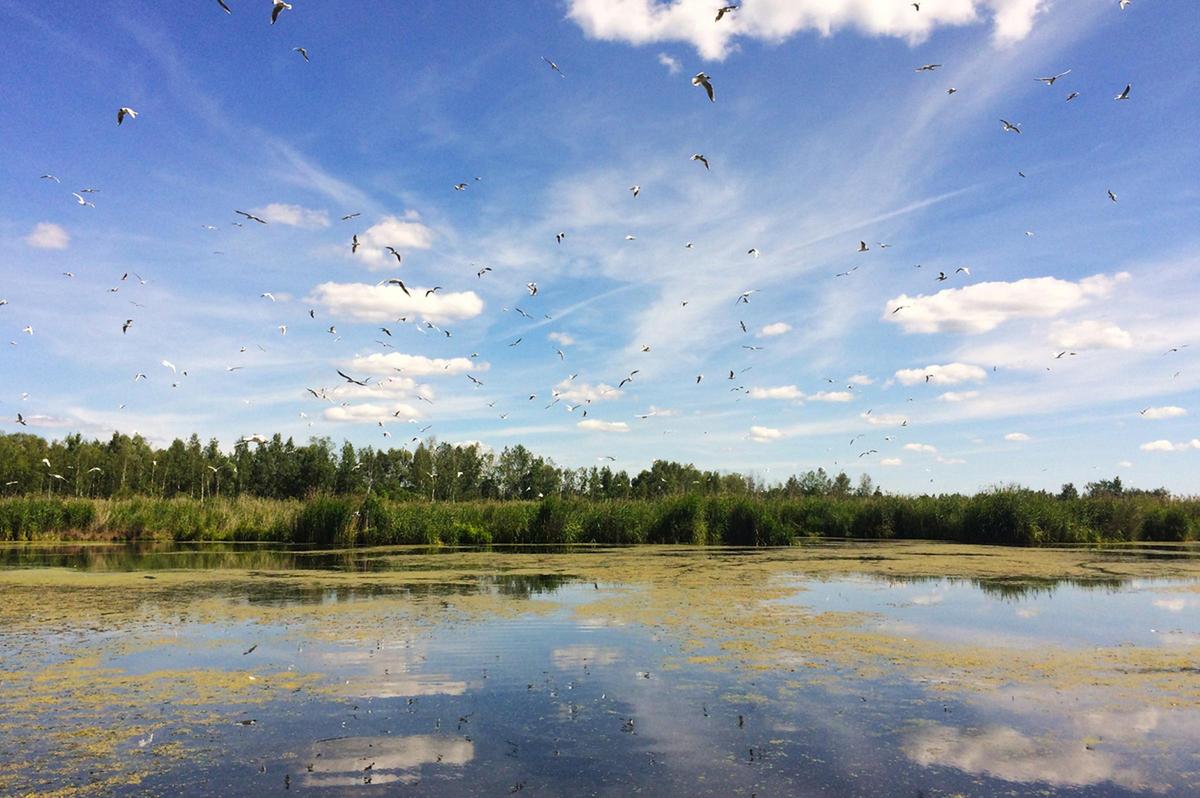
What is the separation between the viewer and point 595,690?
742 cm

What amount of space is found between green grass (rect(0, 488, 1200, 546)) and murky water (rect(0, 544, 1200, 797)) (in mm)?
14775

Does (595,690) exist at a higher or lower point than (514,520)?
lower

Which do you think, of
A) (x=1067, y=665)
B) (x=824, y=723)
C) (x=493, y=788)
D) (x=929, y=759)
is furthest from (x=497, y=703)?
(x=1067, y=665)

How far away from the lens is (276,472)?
86125mm

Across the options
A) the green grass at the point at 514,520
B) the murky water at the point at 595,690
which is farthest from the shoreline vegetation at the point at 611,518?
the murky water at the point at 595,690

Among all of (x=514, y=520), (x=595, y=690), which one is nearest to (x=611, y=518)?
(x=514, y=520)

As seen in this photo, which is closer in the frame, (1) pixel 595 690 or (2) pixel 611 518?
(1) pixel 595 690

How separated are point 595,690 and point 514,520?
78.9ft

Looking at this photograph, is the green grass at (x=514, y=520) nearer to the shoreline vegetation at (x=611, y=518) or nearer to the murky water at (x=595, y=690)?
the shoreline vegetation at (x=611, y=518)

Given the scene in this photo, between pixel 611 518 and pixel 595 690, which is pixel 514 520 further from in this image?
pixel 595 690

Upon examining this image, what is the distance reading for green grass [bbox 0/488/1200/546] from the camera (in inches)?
1164

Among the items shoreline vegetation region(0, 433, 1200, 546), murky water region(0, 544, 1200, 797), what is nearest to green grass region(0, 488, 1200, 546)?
shoreline vegetation region(0, 433, 1200, 546)

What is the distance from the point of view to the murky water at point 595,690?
5.27 m

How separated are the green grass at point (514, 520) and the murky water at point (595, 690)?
1478 cm
